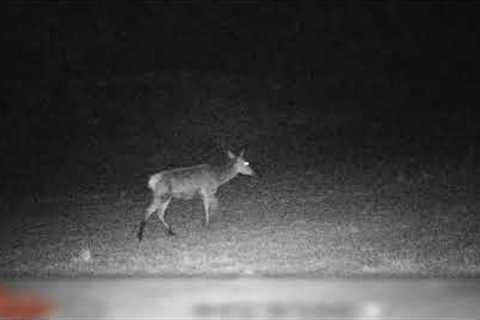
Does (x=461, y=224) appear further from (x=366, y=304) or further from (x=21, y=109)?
(x=21, y=109)

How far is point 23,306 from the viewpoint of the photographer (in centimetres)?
959

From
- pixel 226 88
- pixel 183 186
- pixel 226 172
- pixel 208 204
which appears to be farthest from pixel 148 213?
pixel 226 88

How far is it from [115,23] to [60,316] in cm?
3067

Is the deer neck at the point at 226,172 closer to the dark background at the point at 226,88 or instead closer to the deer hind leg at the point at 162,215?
the deer hind leg at the point at 162,215

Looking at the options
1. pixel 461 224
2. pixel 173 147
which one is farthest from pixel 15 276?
pixel 173 147

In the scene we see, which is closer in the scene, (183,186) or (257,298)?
(257,298)

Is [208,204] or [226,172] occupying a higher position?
[226,172]

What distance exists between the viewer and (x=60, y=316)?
9.10m

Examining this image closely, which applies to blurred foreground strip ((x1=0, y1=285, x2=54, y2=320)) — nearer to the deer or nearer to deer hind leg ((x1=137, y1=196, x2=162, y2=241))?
deer hind leg ((x1=137, y1=196, x2=162, y2=241))

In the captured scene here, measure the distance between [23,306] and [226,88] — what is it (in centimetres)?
2137

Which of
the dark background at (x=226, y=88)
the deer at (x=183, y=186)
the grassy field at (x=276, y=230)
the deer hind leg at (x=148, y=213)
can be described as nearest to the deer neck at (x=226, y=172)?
the deer at (x=183, y=186)

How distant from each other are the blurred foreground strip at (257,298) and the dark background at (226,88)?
9762mm

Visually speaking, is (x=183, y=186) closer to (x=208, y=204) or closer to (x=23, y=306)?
(x=208, y=204)

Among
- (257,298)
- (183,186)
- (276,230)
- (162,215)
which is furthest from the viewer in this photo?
(183,186)
